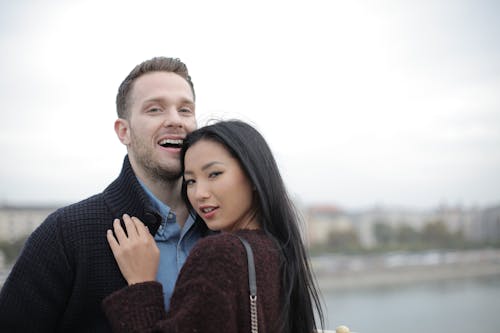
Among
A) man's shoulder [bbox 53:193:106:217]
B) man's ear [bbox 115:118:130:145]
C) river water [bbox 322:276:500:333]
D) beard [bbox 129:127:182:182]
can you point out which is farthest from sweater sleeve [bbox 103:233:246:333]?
river water [bbox 322:276:500:333]

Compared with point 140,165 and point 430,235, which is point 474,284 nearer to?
point 430,235

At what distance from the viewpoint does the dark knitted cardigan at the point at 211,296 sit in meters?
0.81

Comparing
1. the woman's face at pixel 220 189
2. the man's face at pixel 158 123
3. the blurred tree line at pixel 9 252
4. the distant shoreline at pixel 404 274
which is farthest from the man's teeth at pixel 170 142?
the blurred tree line at pixel 9 252

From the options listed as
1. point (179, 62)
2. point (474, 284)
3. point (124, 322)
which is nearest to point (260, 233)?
point (124, 322)

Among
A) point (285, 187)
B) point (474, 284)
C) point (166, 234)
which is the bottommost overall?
point (474, 284)

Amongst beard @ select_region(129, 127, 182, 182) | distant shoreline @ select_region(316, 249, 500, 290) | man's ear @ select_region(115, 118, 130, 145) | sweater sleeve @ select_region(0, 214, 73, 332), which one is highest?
man's ear @ select_region(115, 118, 130, 145)

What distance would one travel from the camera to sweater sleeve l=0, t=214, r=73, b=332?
1054 mm

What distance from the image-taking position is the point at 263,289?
88 centimetres

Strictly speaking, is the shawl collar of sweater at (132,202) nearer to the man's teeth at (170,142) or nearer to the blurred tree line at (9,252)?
the man's teeth at (170,142)

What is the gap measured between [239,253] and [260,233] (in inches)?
6.0

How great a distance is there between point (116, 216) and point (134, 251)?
0.46 feet

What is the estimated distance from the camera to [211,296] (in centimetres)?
81

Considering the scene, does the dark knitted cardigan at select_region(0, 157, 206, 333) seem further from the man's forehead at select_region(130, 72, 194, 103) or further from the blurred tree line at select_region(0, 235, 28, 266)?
the blurred tree line at select_region(0, 235, 28, 266)

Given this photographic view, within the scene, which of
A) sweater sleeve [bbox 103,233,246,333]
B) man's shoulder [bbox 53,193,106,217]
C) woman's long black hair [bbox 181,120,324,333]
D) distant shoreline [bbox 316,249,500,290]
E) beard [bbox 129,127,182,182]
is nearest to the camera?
sweater sleeve [bbox 103,233,246,333]
